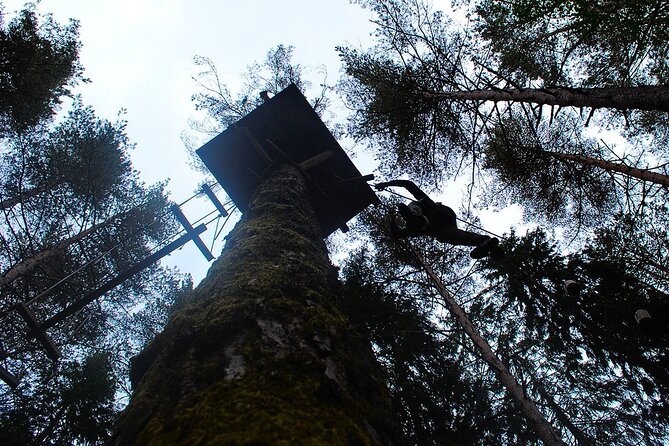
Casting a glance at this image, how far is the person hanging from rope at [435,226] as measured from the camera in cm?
467

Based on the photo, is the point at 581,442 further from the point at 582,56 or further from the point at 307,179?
the point at 582,56

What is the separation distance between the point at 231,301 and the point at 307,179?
4112 millimetres

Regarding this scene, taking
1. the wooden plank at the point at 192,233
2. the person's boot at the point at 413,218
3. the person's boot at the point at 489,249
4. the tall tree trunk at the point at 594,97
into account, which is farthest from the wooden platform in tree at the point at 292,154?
the tall tree trunk at the point at 594,97

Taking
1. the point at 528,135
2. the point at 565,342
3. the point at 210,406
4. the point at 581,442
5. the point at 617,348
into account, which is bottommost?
the point at 581,442

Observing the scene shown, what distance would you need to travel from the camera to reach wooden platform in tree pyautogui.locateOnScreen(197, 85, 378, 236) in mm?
6660

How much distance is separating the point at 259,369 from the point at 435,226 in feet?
13.5

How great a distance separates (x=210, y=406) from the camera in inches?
42.9

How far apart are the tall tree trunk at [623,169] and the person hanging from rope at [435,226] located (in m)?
4.51

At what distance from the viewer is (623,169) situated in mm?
7820

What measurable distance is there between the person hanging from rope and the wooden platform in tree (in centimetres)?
183

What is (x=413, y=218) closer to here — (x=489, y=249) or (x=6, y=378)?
(x=489, y=249)

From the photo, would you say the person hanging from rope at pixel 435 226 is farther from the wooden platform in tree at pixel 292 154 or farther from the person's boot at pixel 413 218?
the wooden platform in tree at pixel 292 154

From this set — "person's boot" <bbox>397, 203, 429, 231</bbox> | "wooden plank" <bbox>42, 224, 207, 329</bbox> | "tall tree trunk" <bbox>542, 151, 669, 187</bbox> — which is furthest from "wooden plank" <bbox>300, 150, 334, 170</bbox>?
"tall tree trunk" <bbox>542, 151, 669, 187</bbox>

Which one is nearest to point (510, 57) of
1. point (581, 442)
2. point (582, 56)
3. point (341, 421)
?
point (582, 56)
